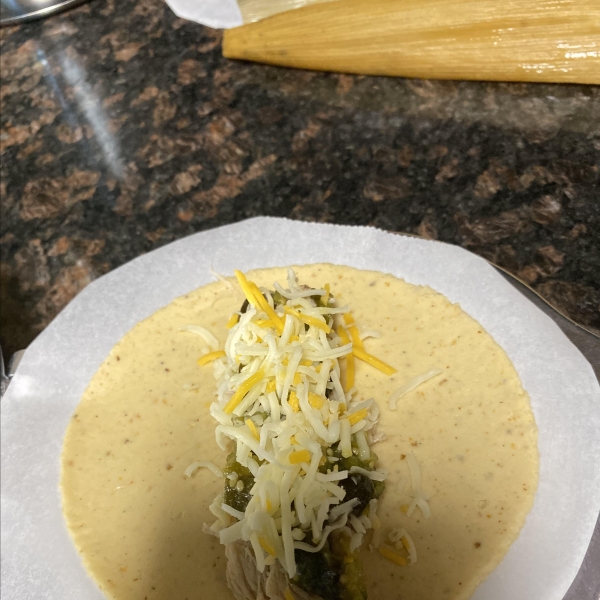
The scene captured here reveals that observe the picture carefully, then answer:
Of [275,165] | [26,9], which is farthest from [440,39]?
[26,9]

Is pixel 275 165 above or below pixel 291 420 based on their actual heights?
above

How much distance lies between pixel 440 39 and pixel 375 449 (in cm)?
154

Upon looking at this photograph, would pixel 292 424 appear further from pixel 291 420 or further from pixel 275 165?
pixel 275 165

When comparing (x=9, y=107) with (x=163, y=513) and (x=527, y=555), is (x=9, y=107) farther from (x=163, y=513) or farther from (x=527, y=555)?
(x=527, y=555)

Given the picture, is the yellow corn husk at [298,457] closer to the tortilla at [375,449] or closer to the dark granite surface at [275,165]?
the tortilla at [375,449]

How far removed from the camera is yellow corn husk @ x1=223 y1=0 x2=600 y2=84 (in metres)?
1.85

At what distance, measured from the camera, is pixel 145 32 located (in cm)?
268

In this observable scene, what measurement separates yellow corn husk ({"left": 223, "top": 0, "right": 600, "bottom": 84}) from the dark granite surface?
0.08 metres

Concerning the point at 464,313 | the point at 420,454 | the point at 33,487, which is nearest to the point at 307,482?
the point at 420,454

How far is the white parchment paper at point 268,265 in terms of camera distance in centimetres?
128

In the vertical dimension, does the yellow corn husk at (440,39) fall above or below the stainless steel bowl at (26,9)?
below

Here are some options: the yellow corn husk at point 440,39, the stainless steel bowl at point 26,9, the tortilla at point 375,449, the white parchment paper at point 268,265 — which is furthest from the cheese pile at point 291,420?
the stainless steel bowl at point 26,9

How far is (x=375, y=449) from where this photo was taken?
1.45 m

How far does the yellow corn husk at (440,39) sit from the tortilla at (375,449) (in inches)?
38.0
